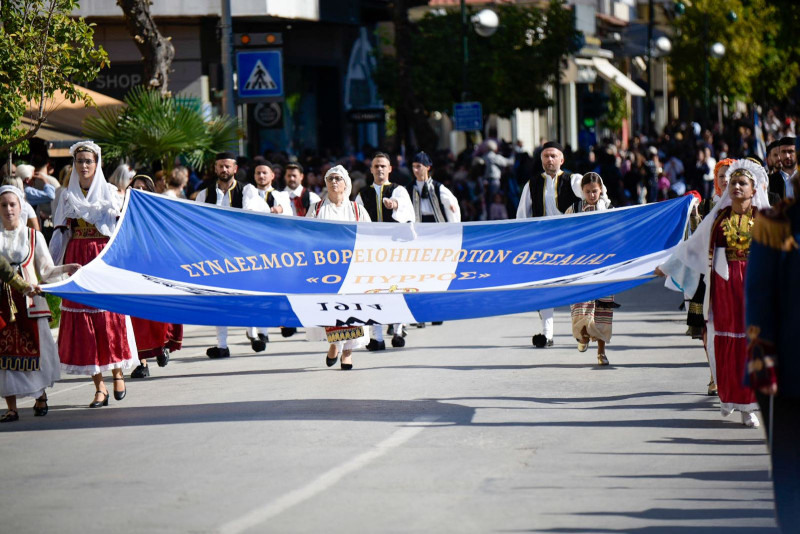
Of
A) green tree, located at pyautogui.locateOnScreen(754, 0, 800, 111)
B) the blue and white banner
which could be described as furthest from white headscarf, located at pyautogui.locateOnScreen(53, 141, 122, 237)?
green tree, located at pyautogui.locateOnScreen(754, 0, 800, 111)

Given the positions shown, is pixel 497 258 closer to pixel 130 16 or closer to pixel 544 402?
pixel 544 402

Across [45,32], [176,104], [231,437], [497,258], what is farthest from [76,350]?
[176,104]

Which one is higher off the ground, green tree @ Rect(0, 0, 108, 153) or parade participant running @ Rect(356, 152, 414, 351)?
green tree @ Rect(0, 0, 108, 153)

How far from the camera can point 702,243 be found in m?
10.4

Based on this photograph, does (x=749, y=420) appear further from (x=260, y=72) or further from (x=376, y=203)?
(x=260, y=72)

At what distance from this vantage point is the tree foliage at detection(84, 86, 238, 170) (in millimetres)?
20172

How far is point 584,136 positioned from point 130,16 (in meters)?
13.8

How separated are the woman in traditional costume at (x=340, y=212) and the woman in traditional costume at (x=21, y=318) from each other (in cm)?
299

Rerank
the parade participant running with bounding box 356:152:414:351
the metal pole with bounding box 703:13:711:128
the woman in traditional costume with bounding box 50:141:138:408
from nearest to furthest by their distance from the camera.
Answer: the woman in traditional costume with bounding box 50:141:138:408, the parade participant running with bounding box 356:152:414:351, the metal pole with bounding box 703:13:711:128

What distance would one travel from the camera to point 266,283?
11688mm

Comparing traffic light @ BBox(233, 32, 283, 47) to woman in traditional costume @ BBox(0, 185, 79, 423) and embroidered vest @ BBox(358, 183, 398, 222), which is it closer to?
embroidered vest @ BBox(358, 183, 398, 222)

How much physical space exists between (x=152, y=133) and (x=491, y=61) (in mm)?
19923

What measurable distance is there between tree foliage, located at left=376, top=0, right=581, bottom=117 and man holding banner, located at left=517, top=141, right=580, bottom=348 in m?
23.4

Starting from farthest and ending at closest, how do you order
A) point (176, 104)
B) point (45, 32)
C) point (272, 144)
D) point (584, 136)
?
point (272, 144) < point (584, 136) < point (176, 104) < point (45, 32)
